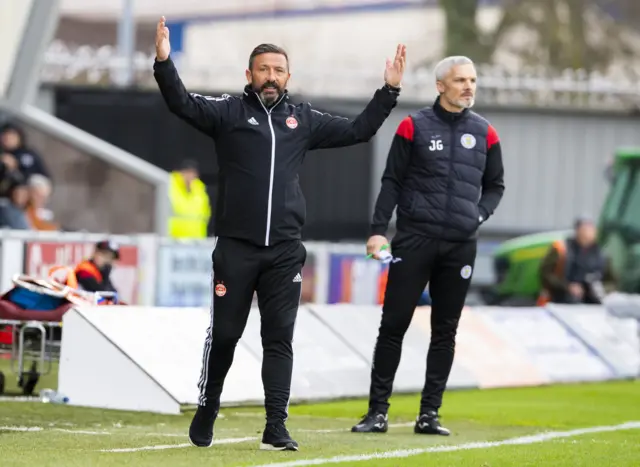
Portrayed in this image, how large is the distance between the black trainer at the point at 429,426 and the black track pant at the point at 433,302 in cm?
7

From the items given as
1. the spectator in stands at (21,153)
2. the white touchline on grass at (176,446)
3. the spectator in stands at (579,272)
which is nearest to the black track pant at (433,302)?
the white touchline on grass at (176,446)

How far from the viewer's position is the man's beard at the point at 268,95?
9102mm

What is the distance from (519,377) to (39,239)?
447cm

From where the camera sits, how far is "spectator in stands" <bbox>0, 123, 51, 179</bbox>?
68.9 ft

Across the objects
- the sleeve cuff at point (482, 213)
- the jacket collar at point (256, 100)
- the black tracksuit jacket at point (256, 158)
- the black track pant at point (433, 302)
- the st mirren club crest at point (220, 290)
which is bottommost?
the black track pant at point (433, 302)

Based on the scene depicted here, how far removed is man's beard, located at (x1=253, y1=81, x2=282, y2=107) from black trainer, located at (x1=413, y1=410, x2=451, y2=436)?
249 centimetres

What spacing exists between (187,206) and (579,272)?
498 cm

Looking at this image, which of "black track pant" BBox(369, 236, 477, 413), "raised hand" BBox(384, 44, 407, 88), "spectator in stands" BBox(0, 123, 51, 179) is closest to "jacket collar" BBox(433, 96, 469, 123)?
"black track pant" BBox(369, 236, 477, 413)

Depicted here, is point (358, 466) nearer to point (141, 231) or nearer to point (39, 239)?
point (39, 239)

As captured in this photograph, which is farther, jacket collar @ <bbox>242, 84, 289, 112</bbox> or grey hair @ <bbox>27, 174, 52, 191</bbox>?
grey hair @ <bbox>27, 174, 52, 191</bbox>

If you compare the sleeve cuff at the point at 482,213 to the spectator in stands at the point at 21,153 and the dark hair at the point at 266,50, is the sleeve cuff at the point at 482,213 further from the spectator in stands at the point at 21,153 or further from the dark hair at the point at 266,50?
the spectator in stands at the point at 21,153

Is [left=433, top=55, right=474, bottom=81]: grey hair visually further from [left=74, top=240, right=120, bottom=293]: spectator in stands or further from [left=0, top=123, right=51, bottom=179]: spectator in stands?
[left=0, top=123, right=51, bottom=179]: spectator in stands

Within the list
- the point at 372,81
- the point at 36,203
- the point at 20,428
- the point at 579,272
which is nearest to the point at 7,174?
the point at 36,203

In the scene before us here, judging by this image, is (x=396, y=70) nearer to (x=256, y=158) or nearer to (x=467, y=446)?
(x=256, y=158)
